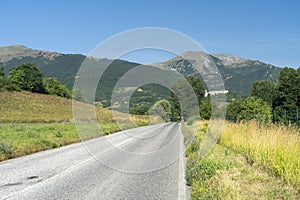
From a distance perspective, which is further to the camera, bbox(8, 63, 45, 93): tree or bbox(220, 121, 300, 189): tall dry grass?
bbox(8, 63, 45, 93): tree

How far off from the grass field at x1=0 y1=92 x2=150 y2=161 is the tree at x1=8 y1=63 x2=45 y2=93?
20.9m

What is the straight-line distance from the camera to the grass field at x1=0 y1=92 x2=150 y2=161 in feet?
57.9

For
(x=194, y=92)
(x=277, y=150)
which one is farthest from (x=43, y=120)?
(x=277, y=150)

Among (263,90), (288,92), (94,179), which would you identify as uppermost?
(263,90)

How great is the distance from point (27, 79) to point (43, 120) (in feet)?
151

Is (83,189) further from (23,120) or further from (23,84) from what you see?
(23,84)

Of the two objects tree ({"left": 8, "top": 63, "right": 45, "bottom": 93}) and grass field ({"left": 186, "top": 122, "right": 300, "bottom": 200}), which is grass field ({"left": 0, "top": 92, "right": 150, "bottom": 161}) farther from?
tree ({"left": 8, "top": 63, "right": 45, "bottom": 93})

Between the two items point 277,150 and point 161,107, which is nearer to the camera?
point 277,150

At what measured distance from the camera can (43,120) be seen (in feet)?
139

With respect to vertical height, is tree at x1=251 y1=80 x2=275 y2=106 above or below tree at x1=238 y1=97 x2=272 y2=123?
above

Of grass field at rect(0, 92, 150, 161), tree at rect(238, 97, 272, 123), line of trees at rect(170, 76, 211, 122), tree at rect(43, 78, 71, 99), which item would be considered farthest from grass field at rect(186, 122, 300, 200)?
tree at rect(43, 78, 71, 99)

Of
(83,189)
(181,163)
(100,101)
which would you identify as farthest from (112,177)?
(100,101)

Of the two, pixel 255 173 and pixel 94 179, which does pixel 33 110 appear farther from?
pixel 255 173

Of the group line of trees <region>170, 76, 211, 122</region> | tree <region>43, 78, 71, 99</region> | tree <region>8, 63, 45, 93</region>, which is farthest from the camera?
tree <region>43, 78, 71, 99</region>
